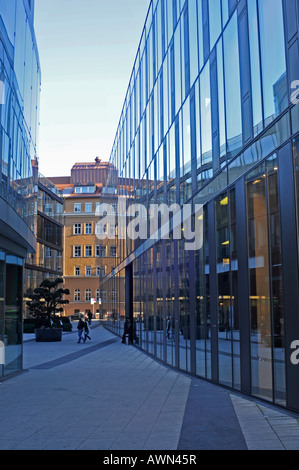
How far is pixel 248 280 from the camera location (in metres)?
10.7

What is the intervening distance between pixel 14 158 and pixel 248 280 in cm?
780

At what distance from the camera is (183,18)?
56.1 feet

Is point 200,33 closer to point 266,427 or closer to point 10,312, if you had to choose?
point 10,312

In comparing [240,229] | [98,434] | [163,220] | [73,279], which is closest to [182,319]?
[163,220]

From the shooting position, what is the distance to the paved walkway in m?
6.88

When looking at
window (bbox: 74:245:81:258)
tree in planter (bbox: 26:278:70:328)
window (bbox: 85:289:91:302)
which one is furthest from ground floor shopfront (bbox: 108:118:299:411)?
window (bbox: 74:245:81:258)

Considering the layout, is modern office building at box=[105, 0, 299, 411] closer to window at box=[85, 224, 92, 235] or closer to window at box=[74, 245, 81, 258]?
window at box=[85, 224, 92, 235]

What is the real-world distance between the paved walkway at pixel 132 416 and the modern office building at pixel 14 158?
2036mm

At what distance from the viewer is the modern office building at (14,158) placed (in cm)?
1284

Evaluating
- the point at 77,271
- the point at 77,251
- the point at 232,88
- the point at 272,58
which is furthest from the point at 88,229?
the point at 272,58

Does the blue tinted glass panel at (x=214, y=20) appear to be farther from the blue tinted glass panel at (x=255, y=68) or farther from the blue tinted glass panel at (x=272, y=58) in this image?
the blue tinted glass panel at (x=272, y=58)

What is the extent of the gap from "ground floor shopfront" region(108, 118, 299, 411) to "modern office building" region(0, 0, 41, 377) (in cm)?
510

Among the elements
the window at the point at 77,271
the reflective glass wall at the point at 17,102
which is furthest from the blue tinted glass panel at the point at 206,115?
the window at the point at 77,271
